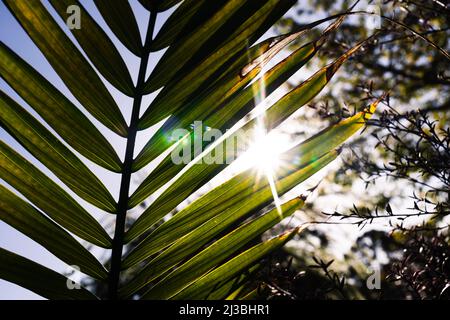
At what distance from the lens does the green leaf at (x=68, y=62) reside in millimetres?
Answer: 974

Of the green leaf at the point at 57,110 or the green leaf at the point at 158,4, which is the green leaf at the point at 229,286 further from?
the green leaf at the point at 158,4

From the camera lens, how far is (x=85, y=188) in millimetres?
1059

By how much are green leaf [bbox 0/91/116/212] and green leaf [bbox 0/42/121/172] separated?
36 millimetres

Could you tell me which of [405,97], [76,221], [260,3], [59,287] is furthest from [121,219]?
[405,97]

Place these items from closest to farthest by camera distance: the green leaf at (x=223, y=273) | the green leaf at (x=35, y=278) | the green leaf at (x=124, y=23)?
the green leaf at (x=35, y=278), the green leaf at (x=223, y=273), the green leaf at (x=124, y=23)

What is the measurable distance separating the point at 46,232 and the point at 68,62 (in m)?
0.46

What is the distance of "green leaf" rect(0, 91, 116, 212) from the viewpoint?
941mm

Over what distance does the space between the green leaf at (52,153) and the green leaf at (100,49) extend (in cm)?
24

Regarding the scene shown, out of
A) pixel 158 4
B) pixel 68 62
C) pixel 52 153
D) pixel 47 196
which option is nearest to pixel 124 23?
pixel 158 4

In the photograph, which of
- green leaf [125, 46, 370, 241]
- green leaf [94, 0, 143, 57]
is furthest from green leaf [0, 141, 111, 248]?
green leaf [94, 0, 143, 57]

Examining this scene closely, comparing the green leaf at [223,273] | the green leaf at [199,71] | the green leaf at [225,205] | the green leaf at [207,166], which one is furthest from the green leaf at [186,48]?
the green leaf at [223,273]

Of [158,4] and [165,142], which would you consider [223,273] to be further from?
[158,4]

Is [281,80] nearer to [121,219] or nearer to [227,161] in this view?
[227,161]

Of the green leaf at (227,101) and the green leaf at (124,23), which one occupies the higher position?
the green leaf at (124,23)
